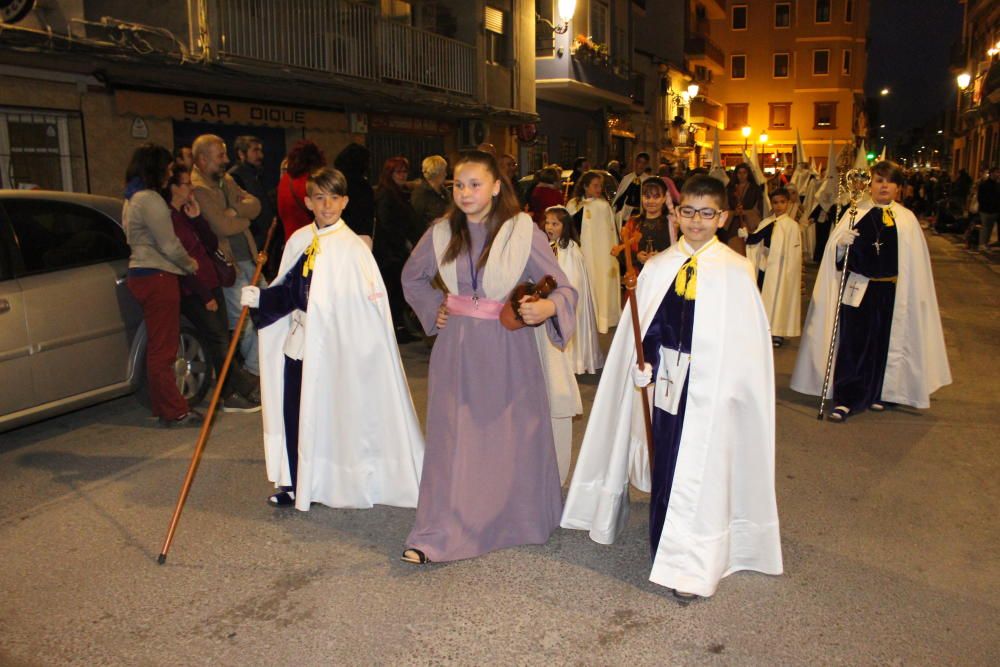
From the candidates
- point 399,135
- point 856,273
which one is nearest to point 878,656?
point 856,273

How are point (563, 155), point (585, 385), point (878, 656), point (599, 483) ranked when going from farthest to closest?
point (563, 155), point (585, 385), point (599, 483), point (878, 656)

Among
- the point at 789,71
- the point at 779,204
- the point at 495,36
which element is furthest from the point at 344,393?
the point at 789,71

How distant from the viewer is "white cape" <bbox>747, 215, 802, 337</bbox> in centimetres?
1021

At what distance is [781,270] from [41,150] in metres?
9.04

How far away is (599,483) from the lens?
4508 mm

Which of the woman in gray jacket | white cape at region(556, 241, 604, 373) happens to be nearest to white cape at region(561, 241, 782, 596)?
the woman in gray jacket

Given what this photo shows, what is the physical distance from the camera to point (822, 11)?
5859cm

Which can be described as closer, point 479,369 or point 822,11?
point 479,369

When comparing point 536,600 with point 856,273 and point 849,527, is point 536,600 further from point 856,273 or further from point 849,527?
point 856,273

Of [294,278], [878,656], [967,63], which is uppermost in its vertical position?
[967,63]

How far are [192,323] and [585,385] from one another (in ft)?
11.0

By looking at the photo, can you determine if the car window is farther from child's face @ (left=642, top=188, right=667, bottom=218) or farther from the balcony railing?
the balcony railing

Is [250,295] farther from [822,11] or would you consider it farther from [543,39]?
[822,11]

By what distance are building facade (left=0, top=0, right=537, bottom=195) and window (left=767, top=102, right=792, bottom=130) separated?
4258cm
